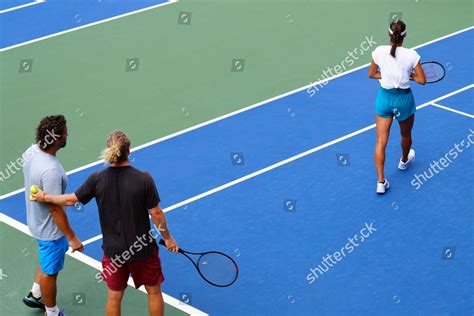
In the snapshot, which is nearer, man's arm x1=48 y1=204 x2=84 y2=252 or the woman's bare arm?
man's arm x1=48 y1=204 x2=84 y2=252

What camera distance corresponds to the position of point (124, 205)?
294 inches

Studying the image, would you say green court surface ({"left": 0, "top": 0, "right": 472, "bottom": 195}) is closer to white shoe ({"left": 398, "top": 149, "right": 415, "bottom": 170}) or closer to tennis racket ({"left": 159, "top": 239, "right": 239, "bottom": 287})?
white shoe ({"left": 398, "top": 149, "right": 415, "bottom": 170})

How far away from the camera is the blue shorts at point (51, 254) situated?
8070mm

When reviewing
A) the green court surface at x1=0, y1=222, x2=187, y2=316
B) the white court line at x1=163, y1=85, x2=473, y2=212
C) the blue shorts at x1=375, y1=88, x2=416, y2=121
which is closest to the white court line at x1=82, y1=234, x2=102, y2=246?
the green court surface at x1=0, y1=222, x2=187, y2=316

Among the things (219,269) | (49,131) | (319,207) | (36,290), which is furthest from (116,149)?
(319,207)

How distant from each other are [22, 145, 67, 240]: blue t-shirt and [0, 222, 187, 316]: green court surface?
3.55 ft

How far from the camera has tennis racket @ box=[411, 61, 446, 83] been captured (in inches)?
424

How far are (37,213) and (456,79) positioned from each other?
310 inches

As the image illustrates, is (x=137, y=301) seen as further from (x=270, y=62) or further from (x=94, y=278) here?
(x=270, y=62)

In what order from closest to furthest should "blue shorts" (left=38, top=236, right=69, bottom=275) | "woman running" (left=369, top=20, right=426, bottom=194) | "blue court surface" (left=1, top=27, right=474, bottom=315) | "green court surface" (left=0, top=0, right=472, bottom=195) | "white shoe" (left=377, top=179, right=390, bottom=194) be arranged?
"blue shorts" (left=38, top=236, right=69, bottom=275) → "blue court surface" (left=1, top=27, right=474, bottom=315) → "woman running" (left=369, top=20, right=426, bottom=194) → "white shoe" (left=377, top=179, right=390, bottom=194) → "green court surface" (left=0, top=0, right=472, bottom=195)

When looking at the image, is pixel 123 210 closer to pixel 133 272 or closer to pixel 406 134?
pixel 133 272

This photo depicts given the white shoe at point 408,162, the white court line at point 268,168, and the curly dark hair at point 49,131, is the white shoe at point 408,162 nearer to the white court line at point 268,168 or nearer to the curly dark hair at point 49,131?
the white court line at point 268,168

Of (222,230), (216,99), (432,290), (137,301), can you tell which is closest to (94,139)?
(216,99)

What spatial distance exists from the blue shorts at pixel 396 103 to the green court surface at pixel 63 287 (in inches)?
141
